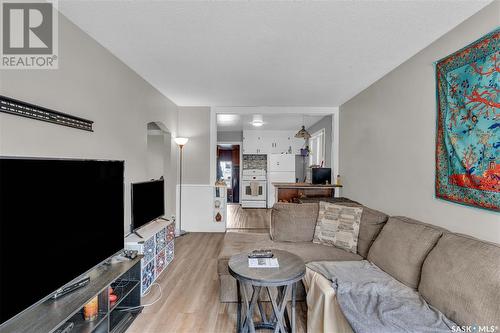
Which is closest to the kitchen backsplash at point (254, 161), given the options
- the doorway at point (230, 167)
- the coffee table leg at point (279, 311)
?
the doorway at point (230, 167)

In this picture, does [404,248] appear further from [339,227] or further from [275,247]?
[275,247]

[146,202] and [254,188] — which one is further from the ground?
[146,202]

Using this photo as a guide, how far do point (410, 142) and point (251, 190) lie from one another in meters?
5.59

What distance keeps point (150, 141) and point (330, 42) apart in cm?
551

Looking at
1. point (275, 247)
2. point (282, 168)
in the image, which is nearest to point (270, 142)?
point (282, 168)

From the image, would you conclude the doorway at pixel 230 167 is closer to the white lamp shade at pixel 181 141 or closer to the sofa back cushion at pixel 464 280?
the white lamp shade at pixel 181 141

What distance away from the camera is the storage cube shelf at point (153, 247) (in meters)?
2.51

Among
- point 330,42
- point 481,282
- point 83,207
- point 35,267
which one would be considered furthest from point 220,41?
point 481,282

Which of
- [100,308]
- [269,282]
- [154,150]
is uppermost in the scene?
[154,150]

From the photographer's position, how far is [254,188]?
7.69 metres

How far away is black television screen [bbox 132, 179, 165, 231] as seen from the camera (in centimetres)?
275

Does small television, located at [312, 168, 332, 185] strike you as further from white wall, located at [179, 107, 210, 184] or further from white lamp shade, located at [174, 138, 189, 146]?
white lamp shade, located at [174, 138, 189, 146]

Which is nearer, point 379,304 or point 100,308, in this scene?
point 379,304

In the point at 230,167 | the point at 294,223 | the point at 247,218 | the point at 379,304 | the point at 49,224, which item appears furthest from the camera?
the point at 230,167
